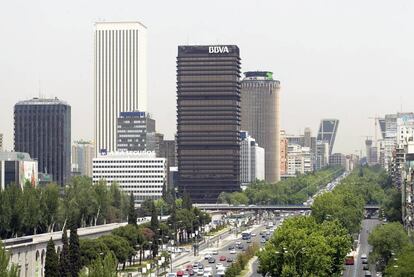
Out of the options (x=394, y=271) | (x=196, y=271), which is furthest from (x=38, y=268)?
(x=394, y=271)

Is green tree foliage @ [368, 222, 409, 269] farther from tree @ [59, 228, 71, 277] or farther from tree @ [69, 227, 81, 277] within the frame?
tree @ [59, 228, 71, 277]

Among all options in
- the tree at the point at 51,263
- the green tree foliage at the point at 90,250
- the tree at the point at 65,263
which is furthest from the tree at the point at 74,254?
the green tree foliage at the point at 90,250

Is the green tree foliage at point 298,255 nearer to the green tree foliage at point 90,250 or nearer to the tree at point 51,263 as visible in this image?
the tree at point 51,263

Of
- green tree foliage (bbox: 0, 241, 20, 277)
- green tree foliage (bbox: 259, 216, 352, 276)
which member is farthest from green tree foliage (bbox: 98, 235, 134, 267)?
green tree foliage (bbox: 0, 241, 20, 277)

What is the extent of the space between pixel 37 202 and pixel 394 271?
2978 inches

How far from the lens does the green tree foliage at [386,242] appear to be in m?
142

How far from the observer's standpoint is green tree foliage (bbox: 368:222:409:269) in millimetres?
141875

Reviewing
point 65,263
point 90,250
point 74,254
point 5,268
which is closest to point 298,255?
point 65,263

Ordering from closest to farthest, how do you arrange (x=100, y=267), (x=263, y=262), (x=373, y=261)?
(x=100, y=267) < (x=263, y=262) < (x=373, y=261)

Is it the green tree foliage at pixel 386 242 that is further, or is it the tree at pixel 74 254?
the green tree foliage at pixel 386 242

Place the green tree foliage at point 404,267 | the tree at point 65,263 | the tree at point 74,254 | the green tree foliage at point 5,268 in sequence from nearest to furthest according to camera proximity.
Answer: the green tree foliage at point 5,268
the green tree foliage at point 404,267
the tree at point 65,263
the tree at point 74,254

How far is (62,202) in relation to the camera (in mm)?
192875

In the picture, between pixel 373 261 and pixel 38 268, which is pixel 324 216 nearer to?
pixel 373 261

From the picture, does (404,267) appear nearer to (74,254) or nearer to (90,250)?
(74,254)
